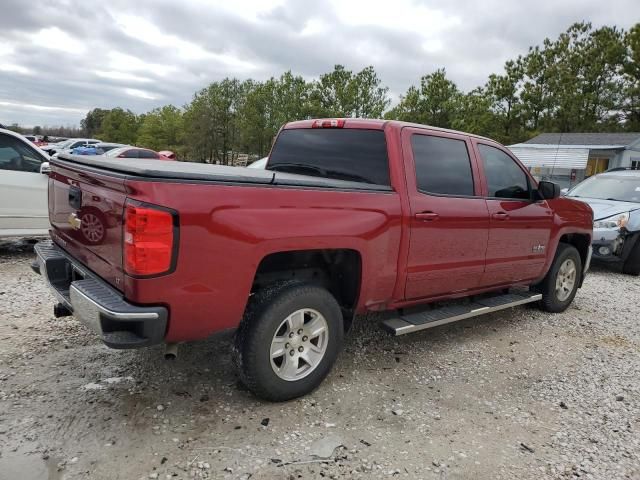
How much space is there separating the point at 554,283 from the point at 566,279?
30cm

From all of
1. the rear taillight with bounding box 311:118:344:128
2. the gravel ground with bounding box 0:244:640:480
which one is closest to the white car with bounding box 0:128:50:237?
the gravel ground with bounding box 0:244:640:480

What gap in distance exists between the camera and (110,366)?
363 cm

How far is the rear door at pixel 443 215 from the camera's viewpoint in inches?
148

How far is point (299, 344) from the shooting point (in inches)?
127

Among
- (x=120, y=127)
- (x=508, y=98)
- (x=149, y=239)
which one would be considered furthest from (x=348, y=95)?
(x=120, y=127)

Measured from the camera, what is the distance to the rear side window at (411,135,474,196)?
3879 mm

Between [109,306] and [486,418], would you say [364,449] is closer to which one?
[486,418]

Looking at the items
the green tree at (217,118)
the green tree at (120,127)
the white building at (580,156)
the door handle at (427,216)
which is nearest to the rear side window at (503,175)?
the door handle at (427,216)

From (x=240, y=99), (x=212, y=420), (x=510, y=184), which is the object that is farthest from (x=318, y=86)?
(x=212, y=420)

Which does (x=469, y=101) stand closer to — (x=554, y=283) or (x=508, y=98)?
(x=508, y=98)

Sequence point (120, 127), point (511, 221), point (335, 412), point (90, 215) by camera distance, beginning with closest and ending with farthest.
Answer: point (90, 215) → point (335, 412) → point (511, 221) → point (120, 127)

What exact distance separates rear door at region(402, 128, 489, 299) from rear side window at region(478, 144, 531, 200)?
8.8 inches

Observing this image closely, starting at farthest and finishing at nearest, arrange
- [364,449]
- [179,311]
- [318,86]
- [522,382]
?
[318,86] < [522,382] < [364,449] < [179,311]

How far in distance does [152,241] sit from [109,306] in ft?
1.39
